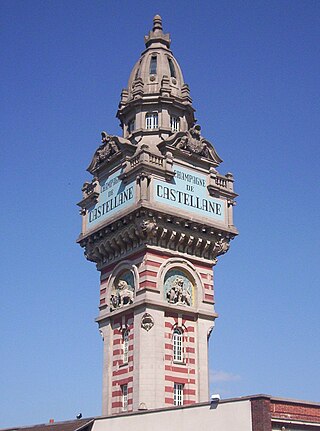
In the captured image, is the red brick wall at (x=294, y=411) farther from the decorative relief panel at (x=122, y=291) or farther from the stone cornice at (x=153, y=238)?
the stone cornice at (x=153, y=238)

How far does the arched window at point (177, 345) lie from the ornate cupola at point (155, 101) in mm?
12409

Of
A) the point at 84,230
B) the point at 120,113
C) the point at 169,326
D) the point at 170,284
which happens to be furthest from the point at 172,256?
the point at 120,113

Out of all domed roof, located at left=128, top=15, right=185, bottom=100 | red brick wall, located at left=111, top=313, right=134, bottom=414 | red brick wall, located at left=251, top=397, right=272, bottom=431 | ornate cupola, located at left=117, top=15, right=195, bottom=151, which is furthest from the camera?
domed roof, located at left=128, top=15, right=185, bottom=100

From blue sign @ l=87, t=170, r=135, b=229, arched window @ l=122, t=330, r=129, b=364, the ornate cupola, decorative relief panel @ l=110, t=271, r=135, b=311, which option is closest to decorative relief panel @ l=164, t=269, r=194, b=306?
decorative relief panel @ l=110, t=271, r=135, b=311

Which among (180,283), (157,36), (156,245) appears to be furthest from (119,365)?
(157,36)

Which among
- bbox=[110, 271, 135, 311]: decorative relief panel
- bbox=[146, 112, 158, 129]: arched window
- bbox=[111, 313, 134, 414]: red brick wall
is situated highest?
bbox=[146, 112, 158, 129]: arched window

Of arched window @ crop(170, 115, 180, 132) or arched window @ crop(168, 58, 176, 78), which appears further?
arched window @ crop(168, 58, 176, 78)

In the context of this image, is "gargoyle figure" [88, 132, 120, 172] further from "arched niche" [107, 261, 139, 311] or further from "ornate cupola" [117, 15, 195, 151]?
"arched niche" [107, 261, 139, 311]

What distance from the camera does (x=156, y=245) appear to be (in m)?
41.8

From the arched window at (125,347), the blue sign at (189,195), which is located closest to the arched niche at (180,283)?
the arched window at (125,347)

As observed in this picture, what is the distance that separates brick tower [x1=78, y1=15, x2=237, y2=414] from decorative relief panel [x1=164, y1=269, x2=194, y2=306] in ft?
0.21

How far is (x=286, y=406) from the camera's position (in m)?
28.2

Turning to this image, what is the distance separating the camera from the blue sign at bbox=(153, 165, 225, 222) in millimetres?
42406

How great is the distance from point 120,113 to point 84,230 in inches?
348
